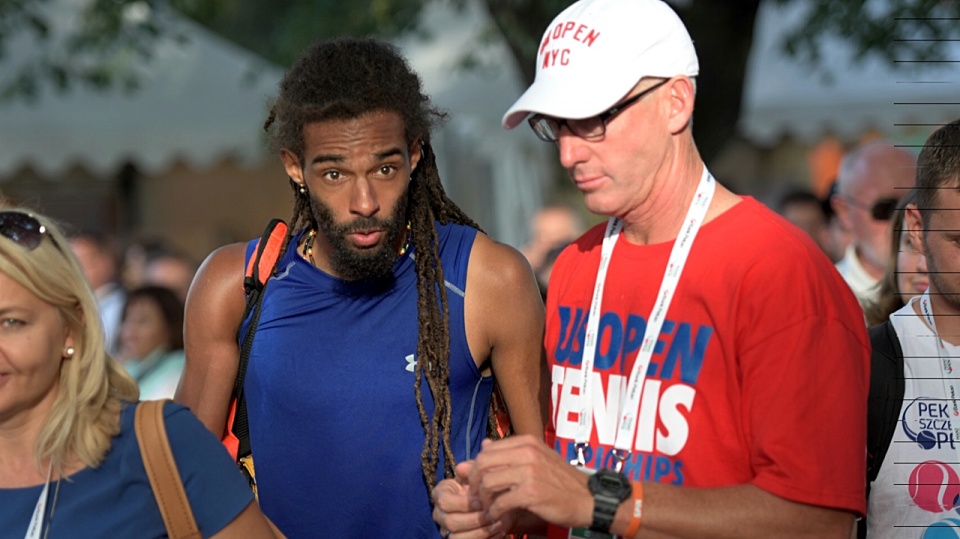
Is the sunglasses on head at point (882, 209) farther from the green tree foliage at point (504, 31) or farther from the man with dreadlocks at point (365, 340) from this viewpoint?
the man with dreadlocks at point (365, 340)

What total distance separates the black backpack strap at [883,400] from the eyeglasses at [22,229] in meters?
2.00

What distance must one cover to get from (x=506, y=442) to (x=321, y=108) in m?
1.48

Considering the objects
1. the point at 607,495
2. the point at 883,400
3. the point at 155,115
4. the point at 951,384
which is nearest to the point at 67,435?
the point at 607,495

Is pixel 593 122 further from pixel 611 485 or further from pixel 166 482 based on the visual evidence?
pixel 166 482

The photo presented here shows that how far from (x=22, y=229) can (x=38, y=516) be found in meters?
0.65

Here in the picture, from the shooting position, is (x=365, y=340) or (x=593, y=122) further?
(x=365, y=340)

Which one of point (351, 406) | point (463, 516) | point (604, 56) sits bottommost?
point (463, 516)

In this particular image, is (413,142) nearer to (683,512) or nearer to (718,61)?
(683,512)

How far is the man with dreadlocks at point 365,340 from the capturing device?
3539mm

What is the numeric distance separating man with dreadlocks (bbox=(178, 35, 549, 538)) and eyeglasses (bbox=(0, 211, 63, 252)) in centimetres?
90

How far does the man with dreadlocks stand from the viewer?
3539 millimetres

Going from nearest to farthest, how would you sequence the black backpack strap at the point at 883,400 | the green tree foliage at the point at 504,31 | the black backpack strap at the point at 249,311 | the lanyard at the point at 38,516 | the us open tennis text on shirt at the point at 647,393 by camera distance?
the us open tennis text on shirt at the point at 647,393
the lanyard at the point at 38,516
the black backpack strap at the point at 883,400
the black backpack strap at the point at 249,311
the green tree foliage at the point at 504,31

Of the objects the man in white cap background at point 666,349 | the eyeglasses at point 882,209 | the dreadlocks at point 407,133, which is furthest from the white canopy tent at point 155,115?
the man in white cap background at point 666,349

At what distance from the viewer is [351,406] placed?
3549 millimetres
